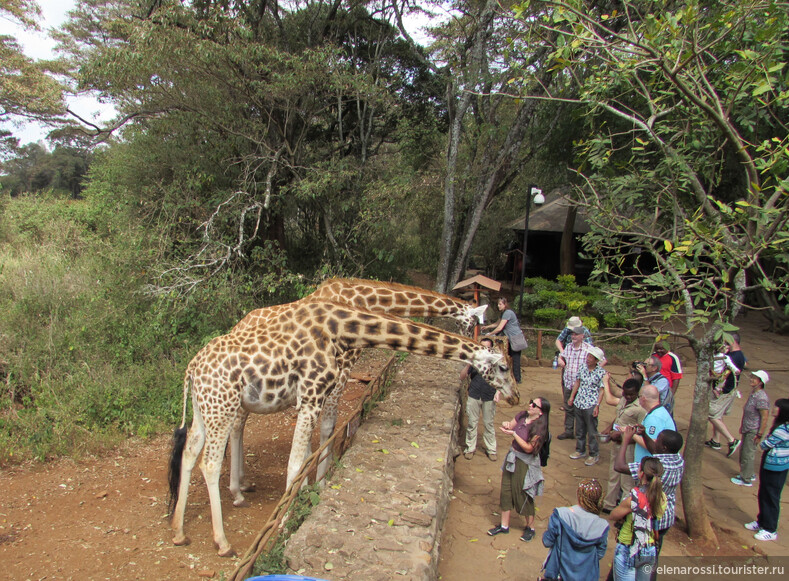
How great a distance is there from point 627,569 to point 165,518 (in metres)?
4.45

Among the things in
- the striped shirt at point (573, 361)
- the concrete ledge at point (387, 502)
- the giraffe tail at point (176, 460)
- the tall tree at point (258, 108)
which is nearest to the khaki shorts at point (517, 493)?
the concrete ledge at point (387, 502)

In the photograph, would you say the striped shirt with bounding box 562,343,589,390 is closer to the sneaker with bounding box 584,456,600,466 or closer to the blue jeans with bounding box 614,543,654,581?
the sneaker with bounding box 584,456,600,466

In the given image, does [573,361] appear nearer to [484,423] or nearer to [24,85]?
[484,423]

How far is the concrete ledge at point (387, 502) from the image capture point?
150 inches

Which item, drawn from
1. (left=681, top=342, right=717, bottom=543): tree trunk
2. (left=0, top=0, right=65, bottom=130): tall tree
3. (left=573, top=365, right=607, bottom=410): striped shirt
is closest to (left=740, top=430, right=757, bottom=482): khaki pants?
(left=681, top=342, right=717, bottom=543): tree trunk

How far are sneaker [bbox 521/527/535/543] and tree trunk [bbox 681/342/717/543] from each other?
5.53 ft

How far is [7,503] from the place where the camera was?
553 cm

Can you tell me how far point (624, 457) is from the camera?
5.32 m

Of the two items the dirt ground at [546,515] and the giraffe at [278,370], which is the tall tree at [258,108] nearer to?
the giraffe at [278,370]

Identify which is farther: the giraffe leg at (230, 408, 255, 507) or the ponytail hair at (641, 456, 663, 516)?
the giraffe leg at (230, 408, 255, 507)

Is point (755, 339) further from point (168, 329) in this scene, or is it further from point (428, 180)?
point (168, 329)

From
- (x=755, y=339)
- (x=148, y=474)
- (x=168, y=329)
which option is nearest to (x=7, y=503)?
(x=148, y=474)

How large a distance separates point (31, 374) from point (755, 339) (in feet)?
56.2

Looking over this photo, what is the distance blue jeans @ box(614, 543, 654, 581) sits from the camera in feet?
13.2
